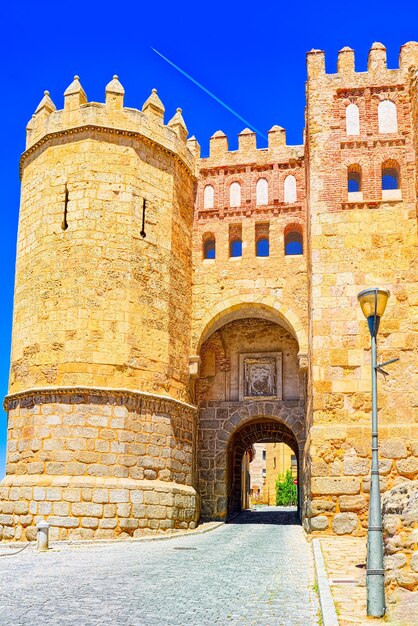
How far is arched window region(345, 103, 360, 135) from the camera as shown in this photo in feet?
50.6

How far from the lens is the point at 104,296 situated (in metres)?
14.4

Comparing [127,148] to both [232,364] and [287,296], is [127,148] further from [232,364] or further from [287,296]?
[232,364]

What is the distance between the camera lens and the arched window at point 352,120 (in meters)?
15.4

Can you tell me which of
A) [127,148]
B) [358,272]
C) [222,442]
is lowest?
[222,442]

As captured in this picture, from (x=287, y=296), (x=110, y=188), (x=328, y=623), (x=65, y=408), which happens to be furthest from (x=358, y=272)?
(x=328, y=623)

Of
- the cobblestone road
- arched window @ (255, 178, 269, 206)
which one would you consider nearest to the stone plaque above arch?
arched window @ (255, 178, 269, 206)

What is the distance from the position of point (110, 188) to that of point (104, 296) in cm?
239

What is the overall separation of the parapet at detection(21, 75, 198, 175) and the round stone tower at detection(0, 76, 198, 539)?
0.10 ft

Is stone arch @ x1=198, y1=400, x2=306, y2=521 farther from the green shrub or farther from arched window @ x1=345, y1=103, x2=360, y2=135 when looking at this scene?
the green shrub

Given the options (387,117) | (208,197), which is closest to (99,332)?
(208,197)

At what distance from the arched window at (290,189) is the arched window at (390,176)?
8.75 feet

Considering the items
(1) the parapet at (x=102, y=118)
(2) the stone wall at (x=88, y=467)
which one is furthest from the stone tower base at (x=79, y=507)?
(1) the parapet at (x=102, y=118)

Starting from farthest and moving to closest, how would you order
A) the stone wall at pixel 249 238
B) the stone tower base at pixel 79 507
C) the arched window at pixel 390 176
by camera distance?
the stone wall at pixel 249 238 → the arched window at pixel 390 176 → the stone tower base at pixel 79 507

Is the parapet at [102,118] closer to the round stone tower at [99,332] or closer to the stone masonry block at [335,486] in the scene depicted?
the round stone tower at [99,332]
